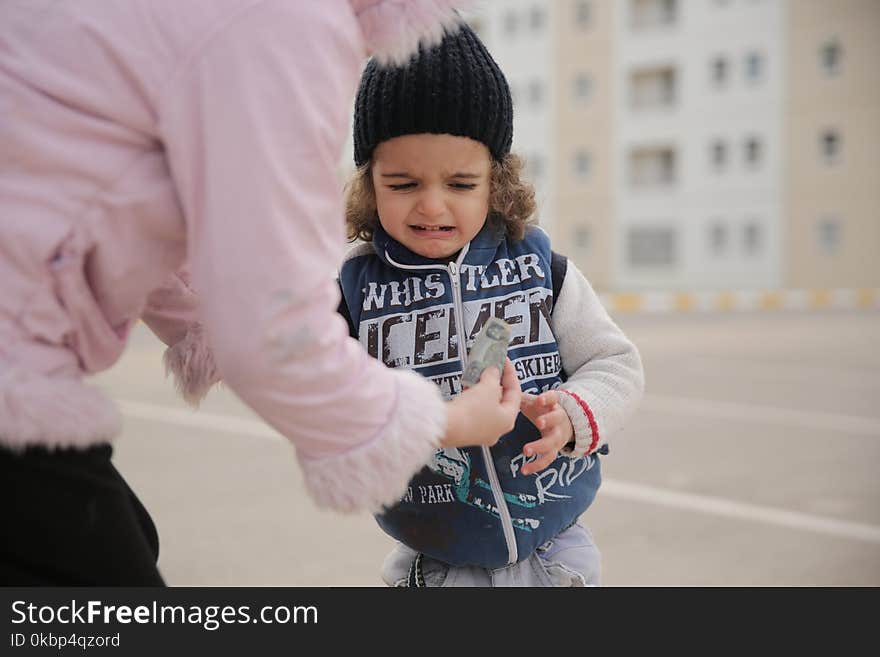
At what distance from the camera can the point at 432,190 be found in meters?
1.83

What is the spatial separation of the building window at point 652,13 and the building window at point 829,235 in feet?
26.8

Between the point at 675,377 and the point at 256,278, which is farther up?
the point at 675,377

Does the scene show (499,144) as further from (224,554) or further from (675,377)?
(675,377)

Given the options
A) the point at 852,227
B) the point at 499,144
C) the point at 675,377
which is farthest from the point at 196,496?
the point at 852,227

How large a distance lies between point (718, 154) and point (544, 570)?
3122 centimetres

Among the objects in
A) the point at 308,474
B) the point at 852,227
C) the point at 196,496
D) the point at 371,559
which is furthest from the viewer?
the point at 852,227

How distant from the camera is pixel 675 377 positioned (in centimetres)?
902

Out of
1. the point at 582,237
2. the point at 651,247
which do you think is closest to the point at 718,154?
the point at 651,247

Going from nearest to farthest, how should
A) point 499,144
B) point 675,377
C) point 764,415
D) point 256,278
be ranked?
point 256,278 → point 499,144 → point 764,415 → point 675,377

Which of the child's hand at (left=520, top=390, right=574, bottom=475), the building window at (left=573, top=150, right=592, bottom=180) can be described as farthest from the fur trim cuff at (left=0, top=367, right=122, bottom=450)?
the building window at (left=573, top=150, right=592, bottom=180)

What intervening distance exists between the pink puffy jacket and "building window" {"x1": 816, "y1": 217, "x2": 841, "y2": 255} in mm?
30961

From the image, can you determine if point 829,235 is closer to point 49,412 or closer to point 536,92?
point 536,92

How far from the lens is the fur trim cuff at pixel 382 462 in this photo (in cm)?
127
